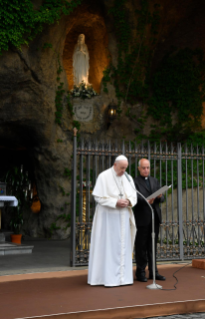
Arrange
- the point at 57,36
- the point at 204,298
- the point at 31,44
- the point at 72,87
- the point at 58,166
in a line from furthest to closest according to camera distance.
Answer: the point at 72,87 → the point at 58,166 → the point at 57,36 → the point at 31,44 → the point at 204,298

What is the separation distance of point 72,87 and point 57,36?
2.61 metres

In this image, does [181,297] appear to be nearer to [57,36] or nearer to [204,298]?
[204,298]

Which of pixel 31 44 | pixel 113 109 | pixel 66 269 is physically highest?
pixel 31 44

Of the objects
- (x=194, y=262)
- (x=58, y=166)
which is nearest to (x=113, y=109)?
(x=58, y=166)

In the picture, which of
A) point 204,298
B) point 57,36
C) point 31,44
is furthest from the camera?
point 57,36

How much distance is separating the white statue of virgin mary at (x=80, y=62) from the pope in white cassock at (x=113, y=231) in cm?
1054

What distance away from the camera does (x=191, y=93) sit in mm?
15922

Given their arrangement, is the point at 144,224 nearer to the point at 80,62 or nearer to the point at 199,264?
the point at 199,264

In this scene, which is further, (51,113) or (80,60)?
(80,60)

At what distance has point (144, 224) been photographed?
6141mm

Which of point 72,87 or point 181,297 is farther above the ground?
point 72,87

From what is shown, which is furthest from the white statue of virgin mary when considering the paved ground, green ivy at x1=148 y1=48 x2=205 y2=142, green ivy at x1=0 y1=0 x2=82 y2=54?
the paved ground

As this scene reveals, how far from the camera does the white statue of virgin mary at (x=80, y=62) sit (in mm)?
15898

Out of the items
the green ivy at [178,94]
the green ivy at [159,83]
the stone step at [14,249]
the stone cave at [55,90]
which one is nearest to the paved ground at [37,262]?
the stone step at [14,249]
